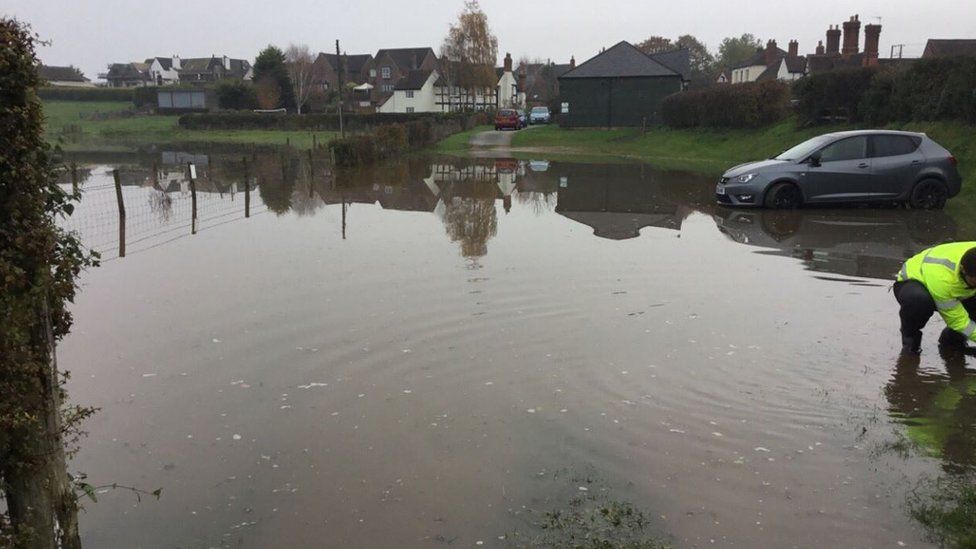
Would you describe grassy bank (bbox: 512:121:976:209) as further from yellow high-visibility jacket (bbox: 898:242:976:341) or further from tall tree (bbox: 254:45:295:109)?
tall tree (bbox: 254:45:295:109)

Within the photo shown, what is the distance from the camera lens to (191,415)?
6.00m

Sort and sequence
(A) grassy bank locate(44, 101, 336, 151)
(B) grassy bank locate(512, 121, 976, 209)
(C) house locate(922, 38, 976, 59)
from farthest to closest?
1. (C) house locate(922, 38, 976, 59)
2. (A) grassy bank locate(44, 101, 336, 151)
3. (B) grassy bank locate(512, 121, 976, 209)

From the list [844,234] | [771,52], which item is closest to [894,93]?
[844,234]

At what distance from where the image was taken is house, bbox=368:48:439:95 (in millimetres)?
99688

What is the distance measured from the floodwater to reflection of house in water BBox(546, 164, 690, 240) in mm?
1932

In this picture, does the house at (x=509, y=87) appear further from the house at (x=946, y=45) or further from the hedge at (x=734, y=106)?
the hedge at (x=734, y=106)

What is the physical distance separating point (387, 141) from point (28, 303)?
31.0 metres

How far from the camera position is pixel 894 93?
2530 centimetres

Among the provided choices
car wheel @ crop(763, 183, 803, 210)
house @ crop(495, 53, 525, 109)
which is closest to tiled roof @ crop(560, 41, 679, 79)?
car wheel @ crop(763, 183, 803, 210)

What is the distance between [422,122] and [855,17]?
29.1 meters

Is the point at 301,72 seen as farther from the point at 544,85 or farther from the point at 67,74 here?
the point at 67,74

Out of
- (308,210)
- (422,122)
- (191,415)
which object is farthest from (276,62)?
(191,415)

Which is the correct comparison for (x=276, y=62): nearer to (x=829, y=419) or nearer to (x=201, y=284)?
(x=201, y=284)

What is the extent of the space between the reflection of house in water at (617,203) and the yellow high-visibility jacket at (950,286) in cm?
717
